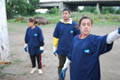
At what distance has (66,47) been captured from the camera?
4.55 metres

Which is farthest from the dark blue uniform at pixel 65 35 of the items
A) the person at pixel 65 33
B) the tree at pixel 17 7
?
the tree at pixel 17 7

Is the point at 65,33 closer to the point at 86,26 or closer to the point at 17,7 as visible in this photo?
the point at 86,26

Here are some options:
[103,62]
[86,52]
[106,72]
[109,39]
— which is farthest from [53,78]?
[109,39]

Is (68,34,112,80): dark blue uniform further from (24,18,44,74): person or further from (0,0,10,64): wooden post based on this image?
(0,0,10,64): wooden post

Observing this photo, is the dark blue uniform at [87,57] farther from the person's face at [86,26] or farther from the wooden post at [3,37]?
the wooden post at [3,37]

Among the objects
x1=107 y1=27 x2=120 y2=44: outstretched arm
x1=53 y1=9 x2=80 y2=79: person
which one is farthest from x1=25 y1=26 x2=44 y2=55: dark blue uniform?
x1=107 y1=27 x2=120 y2=44: outstretched arm

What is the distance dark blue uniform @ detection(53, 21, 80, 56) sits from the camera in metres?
4.46

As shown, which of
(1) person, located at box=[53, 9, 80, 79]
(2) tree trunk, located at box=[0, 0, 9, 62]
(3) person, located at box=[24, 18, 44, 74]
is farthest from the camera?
(2) tree trunk, located at box=[0, 0, 9, 62]

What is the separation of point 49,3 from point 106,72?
35245mm

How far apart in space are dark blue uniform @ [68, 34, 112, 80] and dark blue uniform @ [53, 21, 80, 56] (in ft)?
4.99

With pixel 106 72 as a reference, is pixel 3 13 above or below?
above

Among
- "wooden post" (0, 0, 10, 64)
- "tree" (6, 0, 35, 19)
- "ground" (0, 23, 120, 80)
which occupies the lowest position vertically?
"ground" (0, 23, 120, 80)

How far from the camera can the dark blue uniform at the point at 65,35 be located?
4461mm

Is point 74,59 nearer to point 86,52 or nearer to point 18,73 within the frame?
point 86,52
